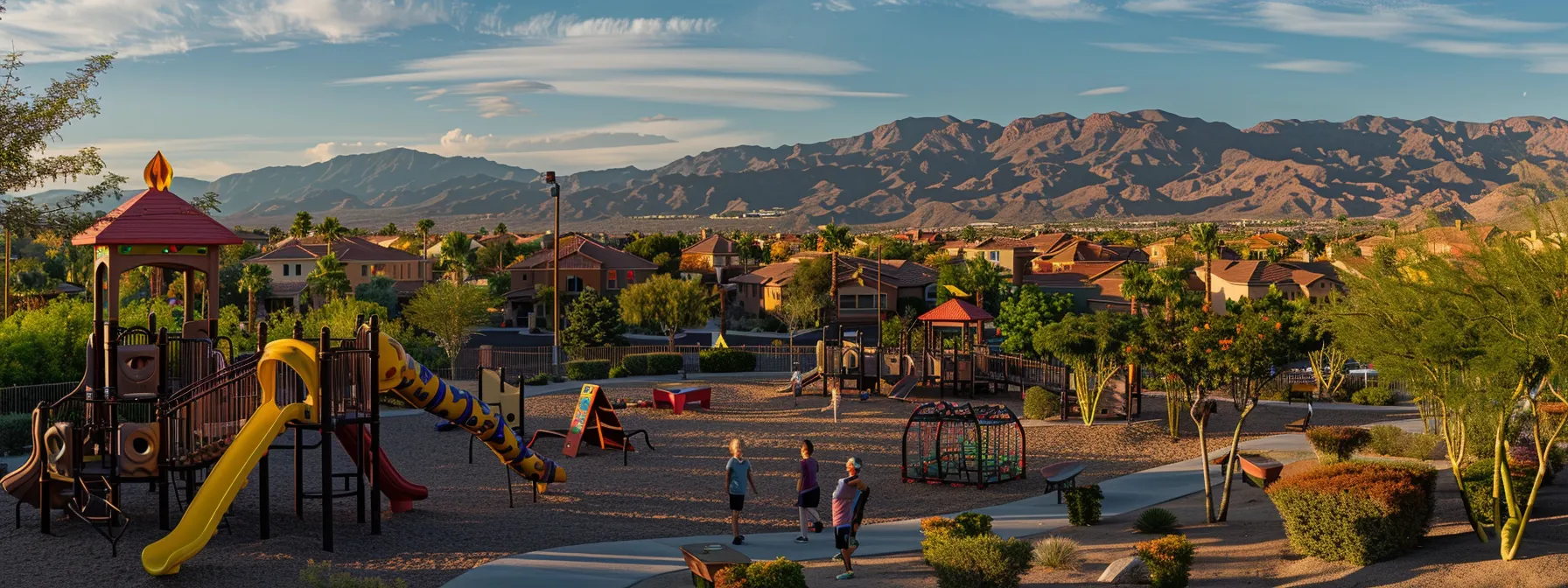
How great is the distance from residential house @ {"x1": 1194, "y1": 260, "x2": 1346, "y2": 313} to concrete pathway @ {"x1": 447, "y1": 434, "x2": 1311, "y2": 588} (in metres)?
59.0

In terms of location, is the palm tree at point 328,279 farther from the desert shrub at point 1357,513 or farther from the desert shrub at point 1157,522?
the desert shrub at point 1357,513

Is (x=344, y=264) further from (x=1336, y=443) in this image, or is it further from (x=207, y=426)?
(x=1336, y=443)

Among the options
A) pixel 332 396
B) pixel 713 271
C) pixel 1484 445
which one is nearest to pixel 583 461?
pixel 332 396

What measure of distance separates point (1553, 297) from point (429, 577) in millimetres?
13154

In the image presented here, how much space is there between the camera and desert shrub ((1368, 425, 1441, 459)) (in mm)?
23250

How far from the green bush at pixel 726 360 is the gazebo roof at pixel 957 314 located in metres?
9.05

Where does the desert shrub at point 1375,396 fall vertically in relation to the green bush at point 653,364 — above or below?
below

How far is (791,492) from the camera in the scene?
21.4 metres

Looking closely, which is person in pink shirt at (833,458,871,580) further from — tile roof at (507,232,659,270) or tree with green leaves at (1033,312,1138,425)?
tile roof at (507,232,659,270)

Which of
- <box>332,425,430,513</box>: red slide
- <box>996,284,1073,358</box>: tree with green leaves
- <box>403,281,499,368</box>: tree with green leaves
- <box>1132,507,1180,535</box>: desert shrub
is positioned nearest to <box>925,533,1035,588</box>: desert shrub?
<box>1132,507,1180,535</box>: desert shrub

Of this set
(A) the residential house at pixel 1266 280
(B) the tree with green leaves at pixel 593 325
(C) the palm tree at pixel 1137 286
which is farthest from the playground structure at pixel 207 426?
(A) the residential house at pixel 1266 280

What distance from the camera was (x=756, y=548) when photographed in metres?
16.7

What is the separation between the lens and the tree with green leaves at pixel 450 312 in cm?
4600

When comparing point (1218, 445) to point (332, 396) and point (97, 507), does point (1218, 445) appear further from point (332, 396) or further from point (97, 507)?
point (97, 507)
